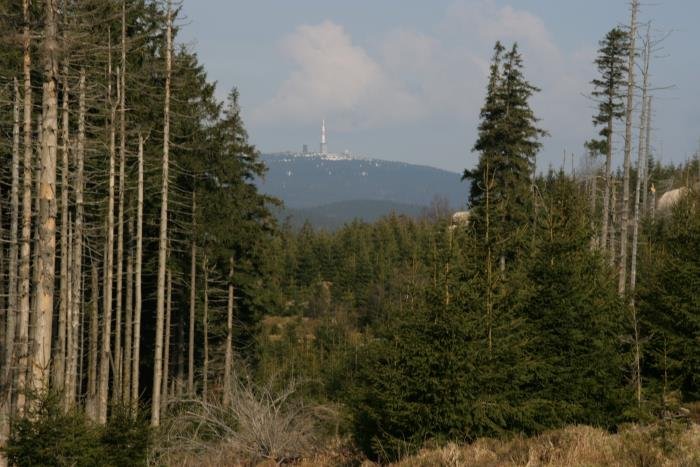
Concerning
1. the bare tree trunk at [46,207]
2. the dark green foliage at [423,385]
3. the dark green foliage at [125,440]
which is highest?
the bare tree trunk at [46,207]

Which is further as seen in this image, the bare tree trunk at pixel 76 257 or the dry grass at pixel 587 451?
the bare tree trunk at pixel 76 257

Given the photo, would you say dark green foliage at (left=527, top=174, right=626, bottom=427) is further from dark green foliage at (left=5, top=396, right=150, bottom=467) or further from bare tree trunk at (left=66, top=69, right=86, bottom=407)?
bare tree trunk at (left=66, top=69, right=86, bottom=407)

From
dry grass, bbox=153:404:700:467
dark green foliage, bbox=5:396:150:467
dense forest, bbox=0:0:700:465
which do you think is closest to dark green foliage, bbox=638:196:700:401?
dense forest, bbox=0:0:700:465

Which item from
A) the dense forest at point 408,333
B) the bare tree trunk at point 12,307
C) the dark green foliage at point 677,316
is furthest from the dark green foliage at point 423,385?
the bare tree trunk at point 12,307

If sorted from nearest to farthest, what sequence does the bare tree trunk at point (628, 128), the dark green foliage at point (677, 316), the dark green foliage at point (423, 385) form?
the dark green foliage at point (423, 385)
the dark green foliage at point (677, 316)
the bare tree trunk at point (628, 128)

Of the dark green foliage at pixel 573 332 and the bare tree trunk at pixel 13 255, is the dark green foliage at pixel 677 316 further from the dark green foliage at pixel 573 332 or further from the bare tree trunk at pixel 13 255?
the bare tree trunk at pixel 13 255

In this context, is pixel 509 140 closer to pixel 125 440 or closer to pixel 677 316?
pixel 677 316

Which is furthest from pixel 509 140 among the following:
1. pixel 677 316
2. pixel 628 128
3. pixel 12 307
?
pixel 12 307

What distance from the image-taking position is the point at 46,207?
11523 mm

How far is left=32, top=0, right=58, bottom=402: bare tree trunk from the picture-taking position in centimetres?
1130

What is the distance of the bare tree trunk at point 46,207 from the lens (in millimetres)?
11305

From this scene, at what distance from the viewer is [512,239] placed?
16031 mm

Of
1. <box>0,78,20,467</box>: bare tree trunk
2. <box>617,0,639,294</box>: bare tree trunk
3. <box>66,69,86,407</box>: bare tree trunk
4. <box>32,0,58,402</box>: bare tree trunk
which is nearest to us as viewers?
<box>32,0,58,402</box>: bare tree trunk

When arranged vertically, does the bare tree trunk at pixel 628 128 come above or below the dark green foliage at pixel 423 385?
above
